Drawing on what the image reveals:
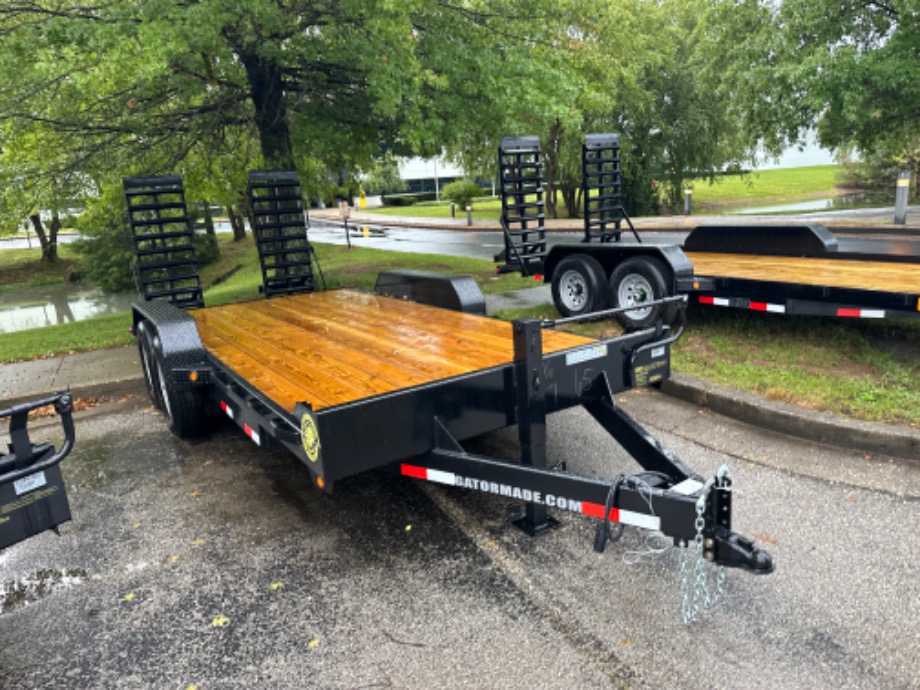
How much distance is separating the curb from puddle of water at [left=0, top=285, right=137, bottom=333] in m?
17.9

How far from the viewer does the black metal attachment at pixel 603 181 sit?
9.16 m

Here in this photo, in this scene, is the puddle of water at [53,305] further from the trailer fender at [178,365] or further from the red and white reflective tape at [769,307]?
the red and white reflective tape at [769,307]

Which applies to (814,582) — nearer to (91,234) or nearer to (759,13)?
(759,13)

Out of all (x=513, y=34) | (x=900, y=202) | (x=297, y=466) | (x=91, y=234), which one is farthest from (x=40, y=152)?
(x=900, y=202)

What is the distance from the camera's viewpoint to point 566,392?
154 inches

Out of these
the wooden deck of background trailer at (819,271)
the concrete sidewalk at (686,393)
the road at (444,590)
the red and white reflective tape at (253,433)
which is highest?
the wooden deck of background trailer at (819,271)

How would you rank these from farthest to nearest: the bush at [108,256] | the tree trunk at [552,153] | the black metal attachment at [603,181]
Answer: the tree trunk at [552,153], the bush at [108,256], the black metal attachment at [603,181]

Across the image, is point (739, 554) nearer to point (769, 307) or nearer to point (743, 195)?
point (769, 307)

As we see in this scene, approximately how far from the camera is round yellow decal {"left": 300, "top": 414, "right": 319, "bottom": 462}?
3.16 meters

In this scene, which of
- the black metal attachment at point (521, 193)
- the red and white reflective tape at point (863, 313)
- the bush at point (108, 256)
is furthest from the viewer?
the bush at point (108, 256)

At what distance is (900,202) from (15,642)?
19031 millimetres

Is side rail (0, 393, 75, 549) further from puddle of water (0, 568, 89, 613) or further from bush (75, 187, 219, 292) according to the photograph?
bush (75, 187, 219, 292)

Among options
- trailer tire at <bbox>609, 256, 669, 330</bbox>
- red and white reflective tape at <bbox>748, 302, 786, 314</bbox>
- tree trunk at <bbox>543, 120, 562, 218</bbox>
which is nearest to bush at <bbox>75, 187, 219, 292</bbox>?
tree trunk at <bbox>543, 120, 562, 218</bbox>

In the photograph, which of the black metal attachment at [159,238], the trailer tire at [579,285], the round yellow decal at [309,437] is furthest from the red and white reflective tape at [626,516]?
the black metal attachment at [159,238]
